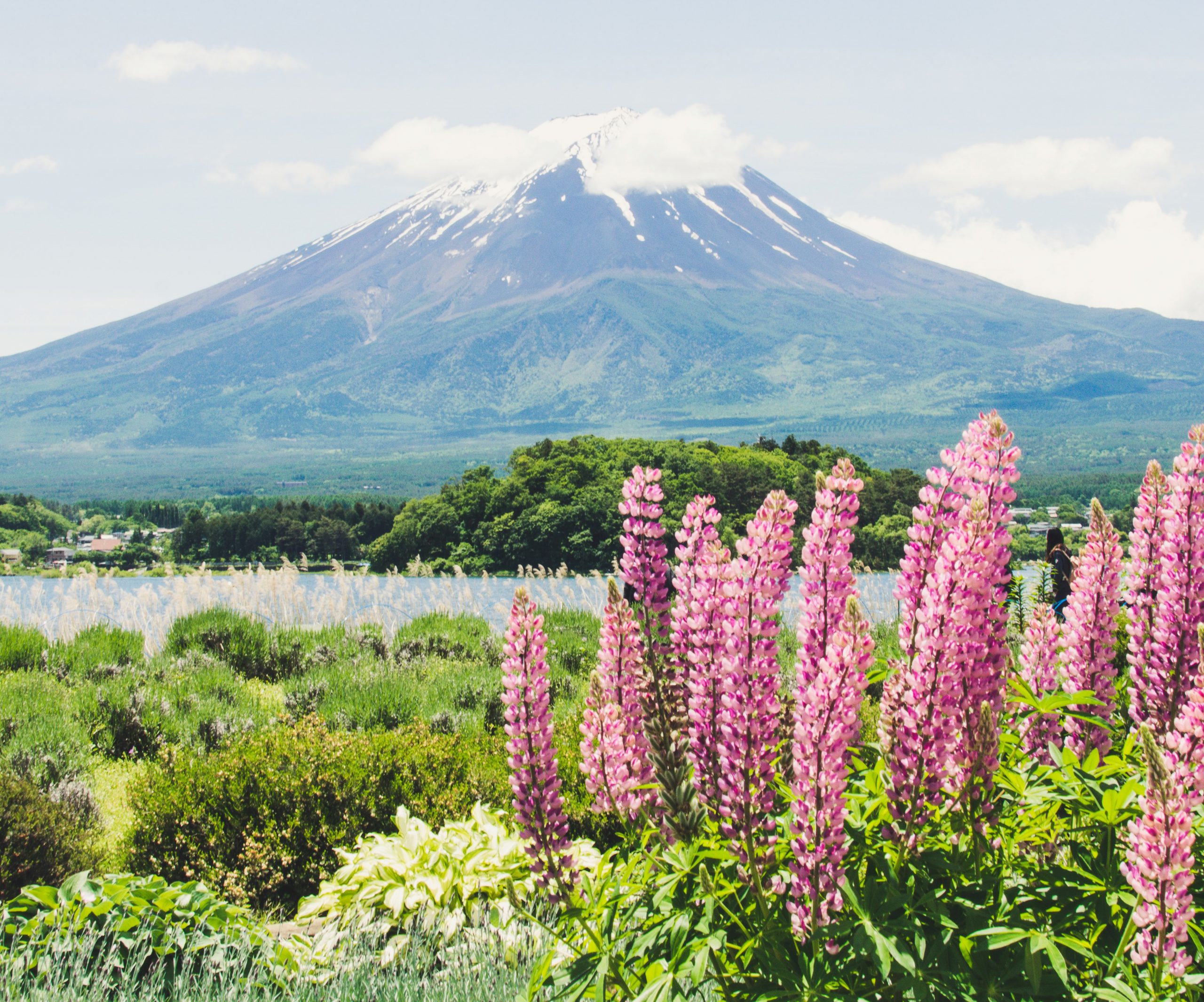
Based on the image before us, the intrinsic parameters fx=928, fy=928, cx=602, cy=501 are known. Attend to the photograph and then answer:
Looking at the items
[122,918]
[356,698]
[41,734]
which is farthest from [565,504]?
[122,918]

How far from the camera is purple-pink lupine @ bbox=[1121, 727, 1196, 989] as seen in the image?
1.99 metres

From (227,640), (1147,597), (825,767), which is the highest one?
(1147,597)

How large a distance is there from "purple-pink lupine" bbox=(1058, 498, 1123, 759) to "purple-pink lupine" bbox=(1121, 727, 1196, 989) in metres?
0.98

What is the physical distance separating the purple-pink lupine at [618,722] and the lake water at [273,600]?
20.3ft

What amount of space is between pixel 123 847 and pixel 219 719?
2.00 meters

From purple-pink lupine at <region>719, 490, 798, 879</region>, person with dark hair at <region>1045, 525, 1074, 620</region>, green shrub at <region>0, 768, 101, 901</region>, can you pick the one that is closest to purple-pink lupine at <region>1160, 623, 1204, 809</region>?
purple-pink lupine at <region>719, 490, 798, 879</region>

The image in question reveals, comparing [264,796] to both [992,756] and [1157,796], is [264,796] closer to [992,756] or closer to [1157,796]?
[992,756]

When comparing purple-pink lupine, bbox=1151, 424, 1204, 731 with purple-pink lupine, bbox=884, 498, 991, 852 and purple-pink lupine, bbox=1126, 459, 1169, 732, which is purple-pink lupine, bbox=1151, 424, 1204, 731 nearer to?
purple-pink lupine, bbox=1126, 459, 1169, 732

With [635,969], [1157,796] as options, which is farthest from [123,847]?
[1157,796]

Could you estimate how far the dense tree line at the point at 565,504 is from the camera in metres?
41.8

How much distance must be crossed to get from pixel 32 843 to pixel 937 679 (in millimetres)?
4428

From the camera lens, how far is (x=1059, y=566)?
5.05m

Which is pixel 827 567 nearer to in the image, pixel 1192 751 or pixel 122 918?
pixel 1192 751

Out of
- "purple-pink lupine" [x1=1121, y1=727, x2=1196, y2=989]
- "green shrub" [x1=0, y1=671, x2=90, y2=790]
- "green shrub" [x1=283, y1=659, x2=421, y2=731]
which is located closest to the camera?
"purple-pink lupine" [x1=1121, y1=727, x2=1196, y2=989]
